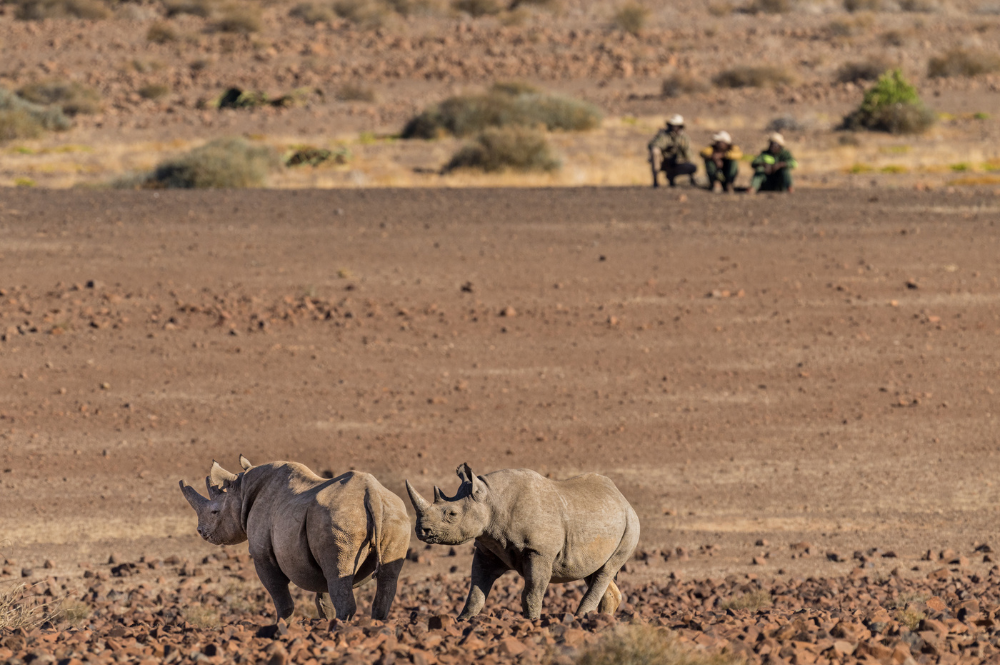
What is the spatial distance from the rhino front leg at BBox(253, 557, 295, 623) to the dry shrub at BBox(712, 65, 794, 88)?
1686 inches

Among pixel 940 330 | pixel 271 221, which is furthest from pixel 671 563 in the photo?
pixel 271 221

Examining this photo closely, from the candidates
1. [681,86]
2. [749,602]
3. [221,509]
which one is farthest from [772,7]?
[221,509]

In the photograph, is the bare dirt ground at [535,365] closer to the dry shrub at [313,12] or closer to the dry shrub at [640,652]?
the dry shrub at [640,652]

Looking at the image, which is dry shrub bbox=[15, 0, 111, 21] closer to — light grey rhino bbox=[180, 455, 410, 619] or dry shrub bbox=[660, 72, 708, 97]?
dry shrub bbox=[660, 72, 708, 97]

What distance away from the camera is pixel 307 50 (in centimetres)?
5484

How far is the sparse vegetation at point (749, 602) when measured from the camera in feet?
26.2

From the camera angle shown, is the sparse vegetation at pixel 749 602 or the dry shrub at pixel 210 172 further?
the dry shrub at pixel 210 172

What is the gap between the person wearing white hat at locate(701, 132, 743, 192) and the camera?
21797 millimetres

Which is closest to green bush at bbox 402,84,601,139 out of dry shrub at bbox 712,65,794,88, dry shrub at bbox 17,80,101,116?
dry shrub at bbox 712,65,794,88

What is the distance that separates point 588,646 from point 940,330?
11675 mm

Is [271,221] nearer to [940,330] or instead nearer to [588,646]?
[940,330]

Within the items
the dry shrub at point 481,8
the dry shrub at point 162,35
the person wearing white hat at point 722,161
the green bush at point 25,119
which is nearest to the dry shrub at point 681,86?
the green bush at point 25,119

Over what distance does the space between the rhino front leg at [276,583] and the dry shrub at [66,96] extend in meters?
38.4

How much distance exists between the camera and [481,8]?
6600 cm
